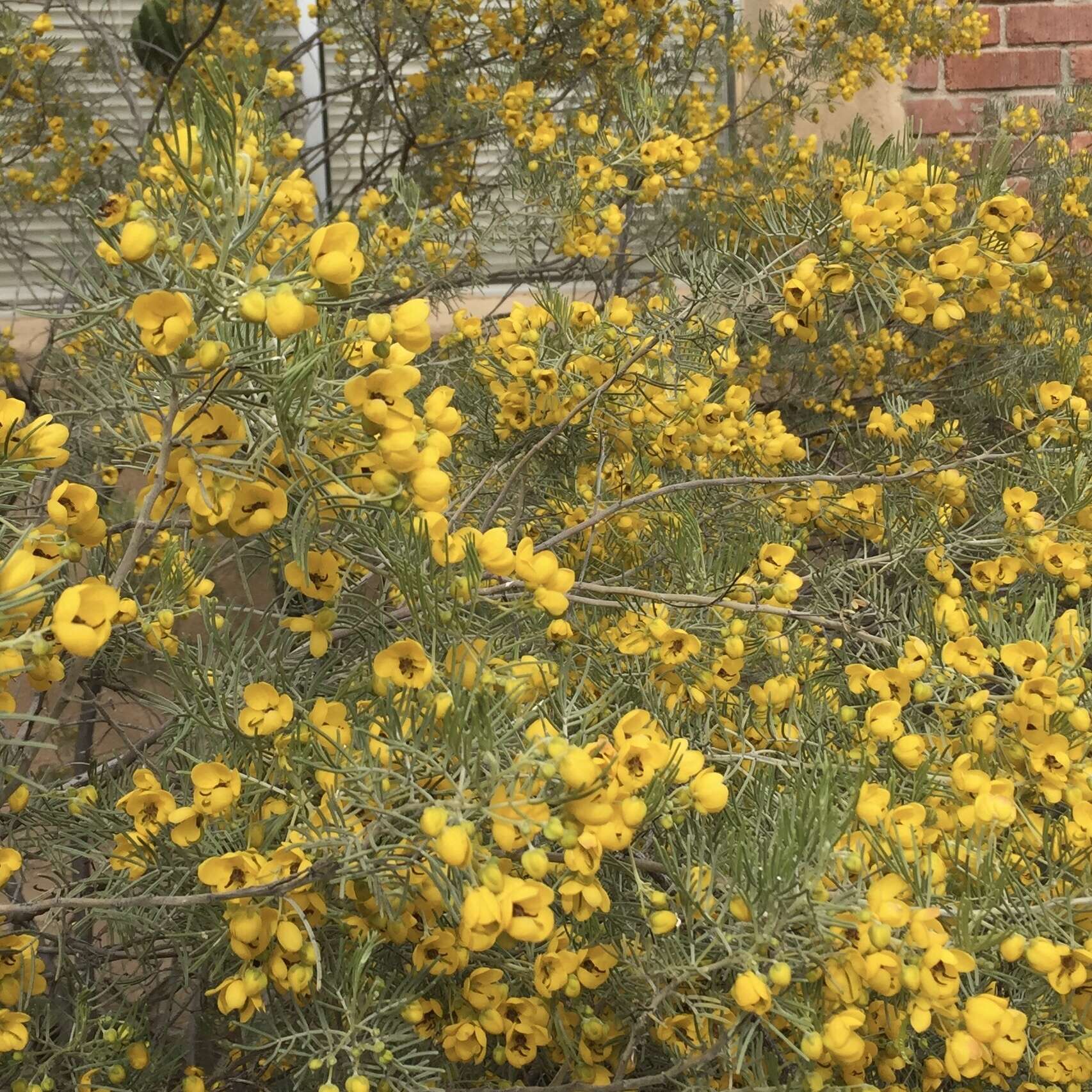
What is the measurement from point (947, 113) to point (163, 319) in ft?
7.60

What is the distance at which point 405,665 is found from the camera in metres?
0.59

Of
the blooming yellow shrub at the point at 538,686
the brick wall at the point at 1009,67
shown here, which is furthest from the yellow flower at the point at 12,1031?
the brick wall at the point at 1009,67

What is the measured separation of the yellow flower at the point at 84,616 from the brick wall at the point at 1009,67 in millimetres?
2303

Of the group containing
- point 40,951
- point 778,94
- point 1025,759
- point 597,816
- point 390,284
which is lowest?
point 40,951

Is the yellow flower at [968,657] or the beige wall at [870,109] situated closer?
the yellow flower at [968,657]

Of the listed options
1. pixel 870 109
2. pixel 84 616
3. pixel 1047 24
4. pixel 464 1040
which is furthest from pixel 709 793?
pixel 1047 24

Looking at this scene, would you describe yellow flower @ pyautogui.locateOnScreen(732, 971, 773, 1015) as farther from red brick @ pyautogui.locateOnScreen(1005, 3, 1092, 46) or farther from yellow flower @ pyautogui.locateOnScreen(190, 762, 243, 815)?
red brick @ pyautogui.locateOnScreen(1005, 3, 1092, 46)

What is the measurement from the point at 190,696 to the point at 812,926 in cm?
51

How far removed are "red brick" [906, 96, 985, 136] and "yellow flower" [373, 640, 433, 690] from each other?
2.21 m

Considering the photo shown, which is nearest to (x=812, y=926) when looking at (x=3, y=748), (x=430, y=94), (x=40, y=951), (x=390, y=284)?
(x=3, y=748)

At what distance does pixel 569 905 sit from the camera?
23.4 inches

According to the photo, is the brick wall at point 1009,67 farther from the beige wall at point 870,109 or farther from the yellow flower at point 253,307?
the yellow flower at point 253,307

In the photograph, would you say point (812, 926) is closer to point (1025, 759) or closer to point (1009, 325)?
point (1025, 759)

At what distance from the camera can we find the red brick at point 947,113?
224cm
